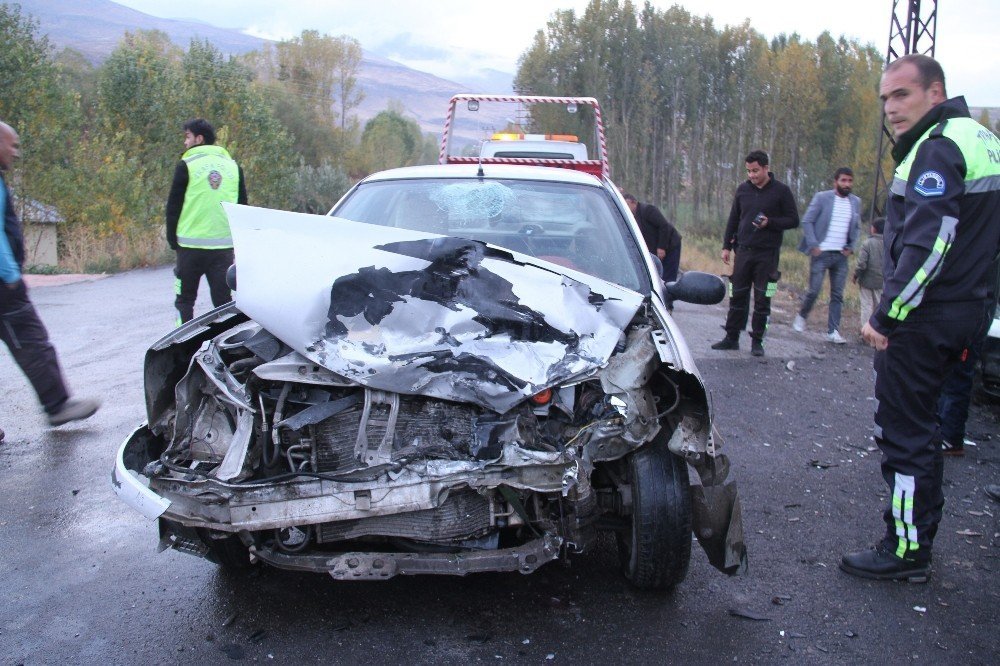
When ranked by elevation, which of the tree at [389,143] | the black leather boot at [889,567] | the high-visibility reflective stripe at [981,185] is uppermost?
the tree at [389,143]

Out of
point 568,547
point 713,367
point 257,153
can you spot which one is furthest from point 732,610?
point 257,153

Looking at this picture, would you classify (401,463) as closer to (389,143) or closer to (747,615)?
(747,615)

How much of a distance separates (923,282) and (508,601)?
206 cm

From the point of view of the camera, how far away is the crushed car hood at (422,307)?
2.88 meters

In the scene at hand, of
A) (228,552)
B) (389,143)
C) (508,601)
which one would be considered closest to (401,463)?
(508,601)

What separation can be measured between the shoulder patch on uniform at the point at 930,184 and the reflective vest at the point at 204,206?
5.10 metres

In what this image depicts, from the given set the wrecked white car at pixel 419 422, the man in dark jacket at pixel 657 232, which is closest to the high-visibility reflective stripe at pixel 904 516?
the wrecked white car at pixel 419 422

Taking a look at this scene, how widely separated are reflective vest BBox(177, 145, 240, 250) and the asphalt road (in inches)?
89.1

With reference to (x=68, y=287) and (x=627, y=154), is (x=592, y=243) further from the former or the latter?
(x=627, y=154)

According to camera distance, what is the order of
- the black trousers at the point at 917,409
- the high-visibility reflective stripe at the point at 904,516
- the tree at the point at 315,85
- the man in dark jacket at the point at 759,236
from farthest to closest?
1. the tree at the point at 315,85
2. the man in dark jacket at the point at 759,236
3. the high-visibility reflective stripe at the point at 904,516
4. the black trousers at the point at 917,409

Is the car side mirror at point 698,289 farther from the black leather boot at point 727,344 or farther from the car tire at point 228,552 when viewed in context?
the black leather boot at point 727,344

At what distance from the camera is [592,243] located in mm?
4133

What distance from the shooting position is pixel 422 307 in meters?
3.14

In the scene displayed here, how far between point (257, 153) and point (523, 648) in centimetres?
2947
